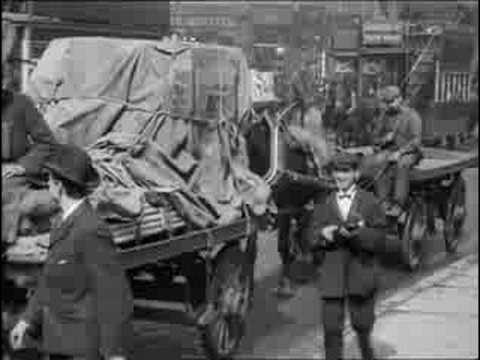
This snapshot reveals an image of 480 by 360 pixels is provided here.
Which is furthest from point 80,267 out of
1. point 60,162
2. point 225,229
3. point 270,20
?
point 270,20

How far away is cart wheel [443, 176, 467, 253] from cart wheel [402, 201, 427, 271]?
0.59m

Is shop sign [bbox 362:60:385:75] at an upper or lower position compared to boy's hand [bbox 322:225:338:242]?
upper

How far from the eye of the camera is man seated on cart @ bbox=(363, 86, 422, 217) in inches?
432

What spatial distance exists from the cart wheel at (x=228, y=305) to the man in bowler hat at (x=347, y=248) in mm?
1152

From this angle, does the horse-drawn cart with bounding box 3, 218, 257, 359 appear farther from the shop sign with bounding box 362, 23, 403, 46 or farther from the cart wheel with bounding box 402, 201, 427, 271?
the shop sign with bounding box 362, 23, 403, 46

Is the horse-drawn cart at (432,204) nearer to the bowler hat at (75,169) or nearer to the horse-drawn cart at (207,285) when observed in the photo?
the horse-drawn cart at (207,285)

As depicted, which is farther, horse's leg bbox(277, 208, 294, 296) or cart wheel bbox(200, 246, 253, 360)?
horse's leg bbox(277, 208, 294, 296)

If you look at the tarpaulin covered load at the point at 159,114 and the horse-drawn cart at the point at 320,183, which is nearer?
the tarpaulin covered load at the point at 159,114

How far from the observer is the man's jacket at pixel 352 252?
19.9ft

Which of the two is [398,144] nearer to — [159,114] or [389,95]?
[389,95]

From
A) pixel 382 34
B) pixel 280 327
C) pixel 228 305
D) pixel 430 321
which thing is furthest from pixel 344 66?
pixel 228 305

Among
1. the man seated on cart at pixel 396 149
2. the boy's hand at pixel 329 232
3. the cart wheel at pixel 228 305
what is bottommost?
the cart wheel at pixel 228 305

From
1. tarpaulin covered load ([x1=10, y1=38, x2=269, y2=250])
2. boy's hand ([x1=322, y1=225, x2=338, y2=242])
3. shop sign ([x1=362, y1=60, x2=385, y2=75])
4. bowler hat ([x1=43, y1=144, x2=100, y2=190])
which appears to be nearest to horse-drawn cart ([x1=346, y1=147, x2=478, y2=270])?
shop sign ([x1=362, y1=60, x2=385, y2=75])

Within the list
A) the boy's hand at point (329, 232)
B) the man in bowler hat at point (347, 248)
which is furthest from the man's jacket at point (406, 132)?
the boy's hand at point (329, 232)
